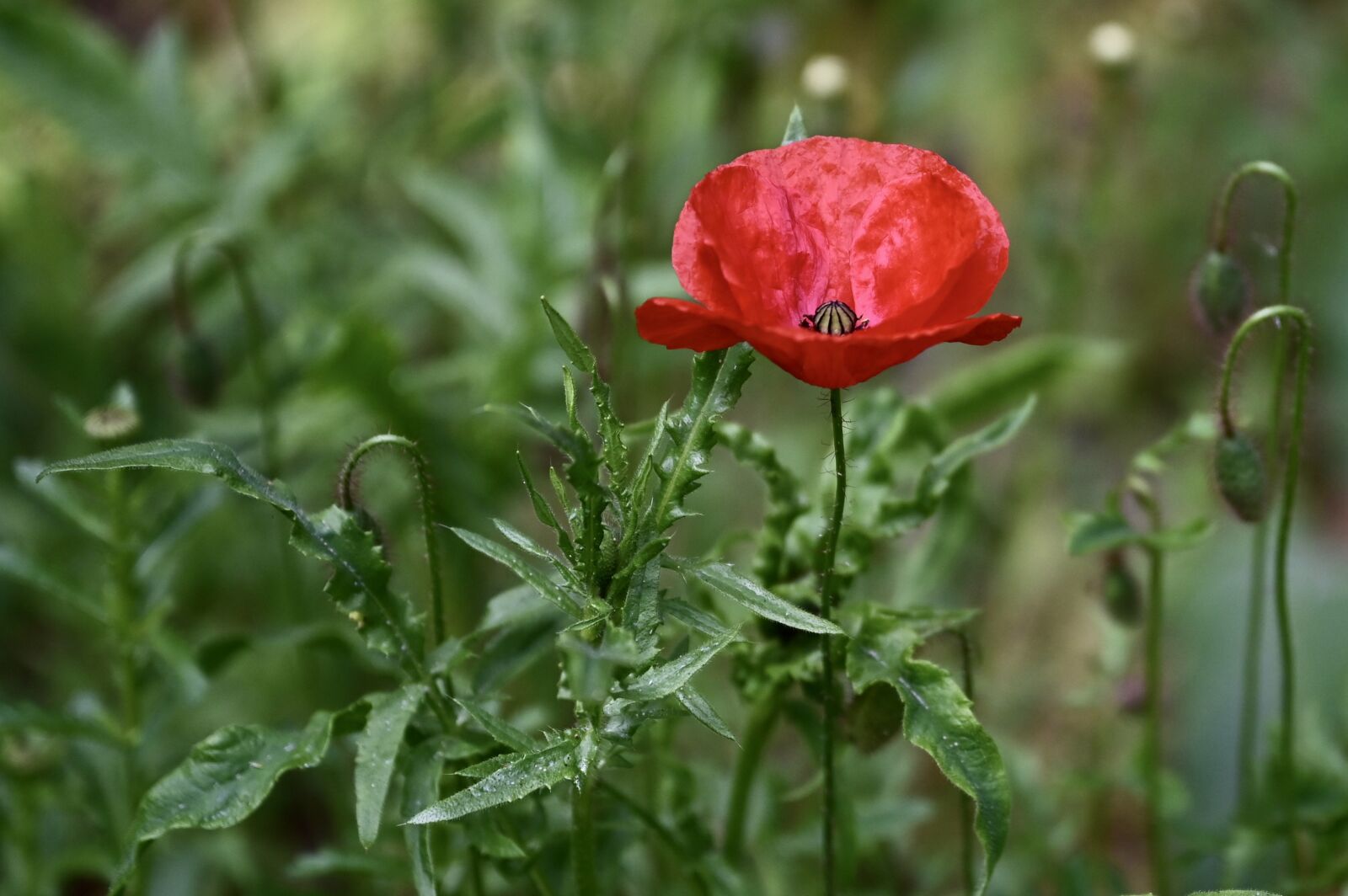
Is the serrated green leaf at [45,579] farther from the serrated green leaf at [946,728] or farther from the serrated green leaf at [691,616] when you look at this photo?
the serrated green leaf at [946,728]

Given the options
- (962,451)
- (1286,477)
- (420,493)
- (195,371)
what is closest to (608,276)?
(195,371)

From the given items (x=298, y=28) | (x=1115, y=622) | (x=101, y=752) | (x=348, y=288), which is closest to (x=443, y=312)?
(x=348, y=288)

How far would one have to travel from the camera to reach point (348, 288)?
2.66 meters

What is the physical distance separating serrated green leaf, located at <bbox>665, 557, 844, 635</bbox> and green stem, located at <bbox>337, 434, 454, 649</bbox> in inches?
8.5

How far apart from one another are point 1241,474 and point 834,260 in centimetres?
48

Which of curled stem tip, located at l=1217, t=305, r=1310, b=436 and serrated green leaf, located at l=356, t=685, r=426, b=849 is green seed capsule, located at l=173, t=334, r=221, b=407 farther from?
curled stem tip, located at l=1217, t=305, r=1310, b=436

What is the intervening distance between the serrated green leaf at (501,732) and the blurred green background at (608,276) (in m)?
0.58

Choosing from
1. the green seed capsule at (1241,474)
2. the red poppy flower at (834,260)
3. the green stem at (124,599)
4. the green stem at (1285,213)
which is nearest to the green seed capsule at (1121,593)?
the green seed capsule at (1241,474)

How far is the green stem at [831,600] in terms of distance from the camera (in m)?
1.04

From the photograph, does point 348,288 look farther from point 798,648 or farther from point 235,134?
point 798,648

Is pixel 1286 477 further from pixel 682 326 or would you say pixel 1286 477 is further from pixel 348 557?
pixel 348 557

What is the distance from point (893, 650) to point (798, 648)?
0.15 meters

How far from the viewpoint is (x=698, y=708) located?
3.32 feet

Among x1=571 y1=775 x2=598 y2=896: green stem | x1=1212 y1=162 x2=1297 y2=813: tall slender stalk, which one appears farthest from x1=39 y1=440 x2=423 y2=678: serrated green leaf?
x1=1212 y1=162 x2=1297 y2=813: tall slender stalk
